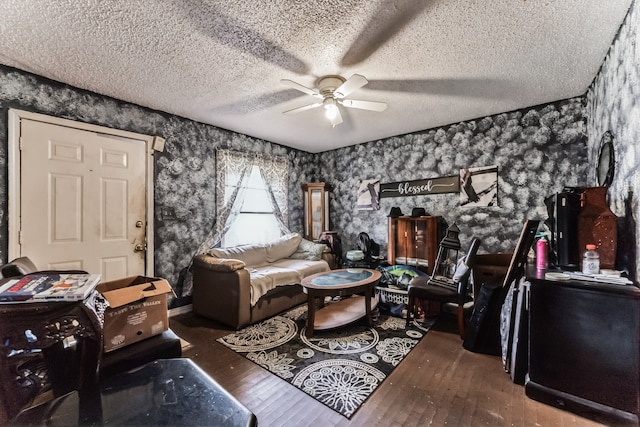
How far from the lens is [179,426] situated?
25.5 inches

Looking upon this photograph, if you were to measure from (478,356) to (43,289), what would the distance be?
2.99m

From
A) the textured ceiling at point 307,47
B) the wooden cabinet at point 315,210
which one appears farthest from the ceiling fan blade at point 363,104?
the wooden cabinet at point 315,210

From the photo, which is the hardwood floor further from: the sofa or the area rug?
the sofa

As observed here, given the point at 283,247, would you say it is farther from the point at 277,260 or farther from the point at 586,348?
the point at 586,348

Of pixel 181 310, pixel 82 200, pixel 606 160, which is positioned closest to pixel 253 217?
pixel 181 310

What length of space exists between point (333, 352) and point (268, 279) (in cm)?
115

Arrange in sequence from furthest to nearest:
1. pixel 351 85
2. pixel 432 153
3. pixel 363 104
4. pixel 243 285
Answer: pixel 432 153
pixel 243 285
pixel 363 104
pixel 351 85

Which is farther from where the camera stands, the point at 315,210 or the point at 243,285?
the point at 315,210

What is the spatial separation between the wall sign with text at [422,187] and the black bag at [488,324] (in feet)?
5.80

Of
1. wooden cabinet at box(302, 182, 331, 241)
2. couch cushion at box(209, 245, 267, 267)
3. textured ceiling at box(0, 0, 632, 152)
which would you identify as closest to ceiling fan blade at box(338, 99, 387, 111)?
textured ceiling at box(0, 0, 632, 152)

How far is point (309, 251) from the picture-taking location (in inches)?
175

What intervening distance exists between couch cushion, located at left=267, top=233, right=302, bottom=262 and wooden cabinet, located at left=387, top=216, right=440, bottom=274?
1.56 meters

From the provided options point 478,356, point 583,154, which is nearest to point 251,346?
point 478,356

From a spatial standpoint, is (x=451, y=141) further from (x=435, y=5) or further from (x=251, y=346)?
(x=251, y=346)
